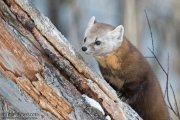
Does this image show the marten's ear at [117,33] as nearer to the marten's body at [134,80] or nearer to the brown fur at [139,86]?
the marten's body at [134,80]

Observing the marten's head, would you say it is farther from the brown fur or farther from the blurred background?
the blurred background

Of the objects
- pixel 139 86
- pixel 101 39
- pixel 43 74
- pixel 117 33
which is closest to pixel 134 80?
pixel 139 86

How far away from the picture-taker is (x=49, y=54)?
5402 mm

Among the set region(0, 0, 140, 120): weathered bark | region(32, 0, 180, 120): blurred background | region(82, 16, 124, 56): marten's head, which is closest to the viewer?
region(0, 0, 140, 120): weathered bark

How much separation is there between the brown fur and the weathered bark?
3.35 feet

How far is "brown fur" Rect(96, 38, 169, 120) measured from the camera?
6609 mm

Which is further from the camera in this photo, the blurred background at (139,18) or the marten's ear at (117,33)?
the blurred background at (139,18)

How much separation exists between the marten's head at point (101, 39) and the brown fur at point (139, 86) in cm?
36

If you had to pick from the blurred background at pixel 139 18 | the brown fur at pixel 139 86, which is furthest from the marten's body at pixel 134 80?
the blurred background at pixel 139 18

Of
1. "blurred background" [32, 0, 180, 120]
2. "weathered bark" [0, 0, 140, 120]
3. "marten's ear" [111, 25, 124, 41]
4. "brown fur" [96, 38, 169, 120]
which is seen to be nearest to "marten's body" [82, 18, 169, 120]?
"brown fur" [96, 38, 169, 120]

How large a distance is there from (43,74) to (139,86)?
163 centimetres

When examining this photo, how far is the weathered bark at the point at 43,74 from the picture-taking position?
520cm

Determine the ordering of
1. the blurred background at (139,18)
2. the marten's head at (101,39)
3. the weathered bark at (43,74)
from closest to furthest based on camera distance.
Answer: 1. the weathered bark at (43,74)
2. the marten's head at (101,39)
3. the blurred background at (139,18)

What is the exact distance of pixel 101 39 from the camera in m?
7.43
